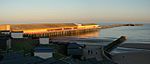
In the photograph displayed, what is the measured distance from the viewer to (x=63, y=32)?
87312 mm

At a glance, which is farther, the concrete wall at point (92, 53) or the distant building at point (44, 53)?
the concrete wall at point (92, 53)

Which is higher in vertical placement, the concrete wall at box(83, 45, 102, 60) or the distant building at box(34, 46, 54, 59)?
the distant building at box(34, 46, 54, 59)

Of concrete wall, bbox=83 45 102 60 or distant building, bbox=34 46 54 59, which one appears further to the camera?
concrete wall, bbox=83 45 102 60

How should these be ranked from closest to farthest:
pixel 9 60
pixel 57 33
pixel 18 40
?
pixel 9 60 < pixel 18 40 < pixel 57 33

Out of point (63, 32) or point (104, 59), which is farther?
point (63, 32)

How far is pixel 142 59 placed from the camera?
29016mm

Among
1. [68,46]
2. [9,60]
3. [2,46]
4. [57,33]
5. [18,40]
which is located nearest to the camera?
[9,60]

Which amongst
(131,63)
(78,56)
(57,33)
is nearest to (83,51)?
(78,56)

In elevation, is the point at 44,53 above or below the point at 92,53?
above

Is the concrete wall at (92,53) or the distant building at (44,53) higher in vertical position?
the distant building at (44,53)

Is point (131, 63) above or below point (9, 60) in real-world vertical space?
below

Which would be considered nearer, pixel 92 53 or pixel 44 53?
pixel 44 53

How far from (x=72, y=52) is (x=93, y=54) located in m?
1.90

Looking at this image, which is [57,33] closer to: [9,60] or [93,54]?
[93,54]
